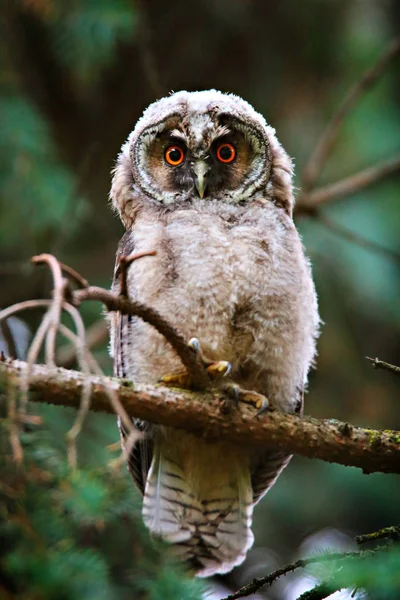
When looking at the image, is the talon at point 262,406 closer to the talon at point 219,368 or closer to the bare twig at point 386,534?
the talon at point 219,368

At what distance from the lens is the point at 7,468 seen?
210 cm

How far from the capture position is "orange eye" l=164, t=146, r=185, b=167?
3881 mm

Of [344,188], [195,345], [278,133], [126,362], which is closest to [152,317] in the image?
[195,345]

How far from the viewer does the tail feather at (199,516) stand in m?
3.69

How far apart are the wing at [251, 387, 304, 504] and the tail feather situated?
0.43 feet

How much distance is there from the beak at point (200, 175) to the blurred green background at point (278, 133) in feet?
4.64

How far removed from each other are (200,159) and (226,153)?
0.19 meters

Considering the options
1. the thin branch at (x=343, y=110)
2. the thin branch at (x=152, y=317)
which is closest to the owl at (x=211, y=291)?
the thin branch at (x=152, y=317)

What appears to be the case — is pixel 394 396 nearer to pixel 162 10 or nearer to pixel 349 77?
pixel 349 77

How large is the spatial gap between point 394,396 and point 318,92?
9.31ft

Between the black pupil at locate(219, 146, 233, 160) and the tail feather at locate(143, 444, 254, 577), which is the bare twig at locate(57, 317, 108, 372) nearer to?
the tail feather at locate(143, 444, 254, 577)

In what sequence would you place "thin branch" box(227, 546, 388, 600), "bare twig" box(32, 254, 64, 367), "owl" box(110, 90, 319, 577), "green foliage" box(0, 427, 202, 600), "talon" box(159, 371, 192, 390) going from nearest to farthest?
"green foliage" box(0, 427, 202, 600)
"bare twig" box(32, 254, 64, 367)
"thin branch" box(227, 546, 388, 600)
"talon" box(159, 371, 192, 390)
"owl" box(110, 90, 319, 577)

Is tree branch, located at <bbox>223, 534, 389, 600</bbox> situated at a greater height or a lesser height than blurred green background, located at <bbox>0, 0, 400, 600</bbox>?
lesser

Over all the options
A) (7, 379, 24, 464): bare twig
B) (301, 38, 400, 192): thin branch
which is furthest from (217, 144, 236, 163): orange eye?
(7, 379, 24, 464): bare twig
